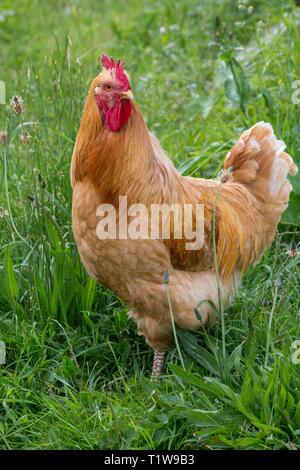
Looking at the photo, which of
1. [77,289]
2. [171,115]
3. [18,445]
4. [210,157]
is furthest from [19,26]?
[18,445]

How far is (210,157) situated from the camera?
4.89 meters

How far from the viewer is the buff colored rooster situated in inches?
132

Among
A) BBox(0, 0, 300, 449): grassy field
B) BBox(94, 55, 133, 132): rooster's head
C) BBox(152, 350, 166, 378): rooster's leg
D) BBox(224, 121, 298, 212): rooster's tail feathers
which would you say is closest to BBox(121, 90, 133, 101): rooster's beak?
BBox(94, 55, 133, 132): rooster's head

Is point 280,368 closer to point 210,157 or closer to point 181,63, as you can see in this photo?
point 210,157

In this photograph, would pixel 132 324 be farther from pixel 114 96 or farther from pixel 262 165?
pixel 114 96

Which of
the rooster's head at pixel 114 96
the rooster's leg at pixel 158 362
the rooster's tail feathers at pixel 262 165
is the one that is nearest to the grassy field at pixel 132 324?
the rooster's leg at pixel 158 362

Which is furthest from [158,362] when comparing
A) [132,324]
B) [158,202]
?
[158,202]

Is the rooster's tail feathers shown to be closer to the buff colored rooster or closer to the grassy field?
the buff colored rooster

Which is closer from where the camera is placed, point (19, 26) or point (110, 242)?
point (110, 242)

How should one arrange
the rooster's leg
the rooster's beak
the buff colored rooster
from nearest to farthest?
the rooster's beak < the buff colored rooster < the rooster's leg

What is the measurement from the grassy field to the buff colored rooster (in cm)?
16

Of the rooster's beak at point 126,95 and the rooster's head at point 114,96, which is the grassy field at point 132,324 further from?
the rooster's beak at point 126,95

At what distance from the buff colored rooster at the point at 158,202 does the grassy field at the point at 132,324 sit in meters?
0.16

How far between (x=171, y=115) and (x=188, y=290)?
8.66 ft
